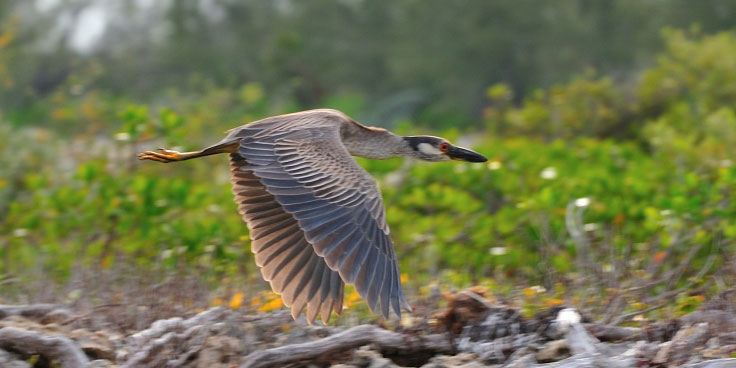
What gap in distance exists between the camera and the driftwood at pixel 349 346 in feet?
16.3

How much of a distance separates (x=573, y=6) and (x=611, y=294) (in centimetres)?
1700

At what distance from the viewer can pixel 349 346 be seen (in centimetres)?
511

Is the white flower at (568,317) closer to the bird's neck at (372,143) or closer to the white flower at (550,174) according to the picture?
the bird's neck at (372,143)

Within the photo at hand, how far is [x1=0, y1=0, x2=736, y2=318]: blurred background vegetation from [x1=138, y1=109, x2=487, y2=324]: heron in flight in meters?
0.40

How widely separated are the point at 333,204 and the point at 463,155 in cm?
193

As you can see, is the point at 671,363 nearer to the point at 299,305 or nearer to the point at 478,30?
the point at 299,305

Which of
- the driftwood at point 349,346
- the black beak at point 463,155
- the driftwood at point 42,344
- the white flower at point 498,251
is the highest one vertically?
the black beak at point 463,155

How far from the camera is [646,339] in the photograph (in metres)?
5.20

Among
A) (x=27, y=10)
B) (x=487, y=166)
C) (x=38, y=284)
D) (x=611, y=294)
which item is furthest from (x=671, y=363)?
(x=27, y=10)

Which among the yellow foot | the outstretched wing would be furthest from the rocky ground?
the yellow foot

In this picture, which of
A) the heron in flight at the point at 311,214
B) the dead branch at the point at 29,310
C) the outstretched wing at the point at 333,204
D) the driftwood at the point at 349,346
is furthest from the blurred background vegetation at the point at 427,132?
the outstretched wing at the point at 333,204

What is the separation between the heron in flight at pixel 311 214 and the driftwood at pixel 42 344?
1091 mm

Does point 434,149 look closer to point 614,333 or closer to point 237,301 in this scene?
point 237,301

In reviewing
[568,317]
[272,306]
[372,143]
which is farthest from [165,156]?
[568,317]
